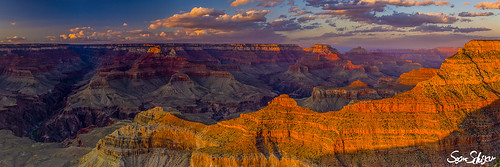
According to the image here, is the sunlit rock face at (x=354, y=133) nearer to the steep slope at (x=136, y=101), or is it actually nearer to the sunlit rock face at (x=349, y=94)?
the sunlit rock face at (x=349, y=94)

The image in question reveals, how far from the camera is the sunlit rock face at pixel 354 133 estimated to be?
57.3m

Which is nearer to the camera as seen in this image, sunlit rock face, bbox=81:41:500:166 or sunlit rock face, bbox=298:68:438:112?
sunlit rock face, bbox=81:41:500:166

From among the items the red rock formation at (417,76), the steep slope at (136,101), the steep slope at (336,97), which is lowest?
the steep slope at (136,101)

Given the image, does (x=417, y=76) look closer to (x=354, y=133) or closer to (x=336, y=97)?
(x=336, y=97)

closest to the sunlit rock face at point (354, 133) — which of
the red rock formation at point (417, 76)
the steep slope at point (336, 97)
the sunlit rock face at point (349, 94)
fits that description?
the sunlit rock face at point (349, 94)

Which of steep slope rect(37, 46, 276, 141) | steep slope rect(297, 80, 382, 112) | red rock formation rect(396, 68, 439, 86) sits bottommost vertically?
steep slope rect(37, 46, 276, 141)

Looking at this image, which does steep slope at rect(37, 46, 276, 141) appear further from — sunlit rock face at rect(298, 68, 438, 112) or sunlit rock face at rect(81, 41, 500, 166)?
sunlit rock face at rect(81, 41, 500, 166)

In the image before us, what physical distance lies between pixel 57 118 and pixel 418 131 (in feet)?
448

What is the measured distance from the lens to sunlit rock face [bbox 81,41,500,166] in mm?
57312

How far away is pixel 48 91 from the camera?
196 meters

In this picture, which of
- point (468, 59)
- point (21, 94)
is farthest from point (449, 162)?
point (21, 94)

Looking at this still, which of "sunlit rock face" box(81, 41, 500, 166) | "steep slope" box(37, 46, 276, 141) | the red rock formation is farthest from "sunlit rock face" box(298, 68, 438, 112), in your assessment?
"sunlit rock face" box(81, 41, 500, 166)

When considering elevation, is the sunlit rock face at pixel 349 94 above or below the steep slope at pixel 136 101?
above

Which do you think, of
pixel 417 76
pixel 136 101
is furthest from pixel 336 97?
pixel 136 101
